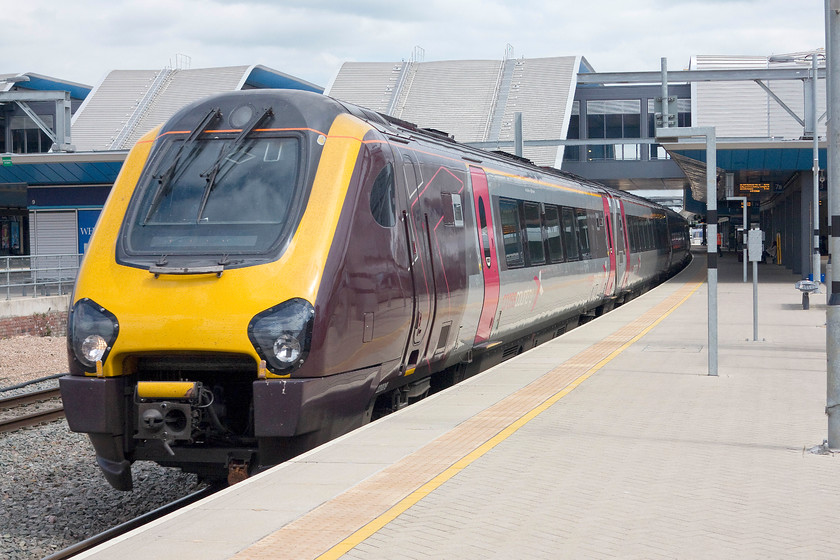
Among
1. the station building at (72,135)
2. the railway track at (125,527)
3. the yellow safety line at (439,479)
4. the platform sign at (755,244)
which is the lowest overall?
the railway track at (125,527)

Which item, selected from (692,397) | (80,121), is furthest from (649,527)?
(80,121)

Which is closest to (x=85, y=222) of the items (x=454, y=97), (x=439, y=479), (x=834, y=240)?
(x=454, y=97)

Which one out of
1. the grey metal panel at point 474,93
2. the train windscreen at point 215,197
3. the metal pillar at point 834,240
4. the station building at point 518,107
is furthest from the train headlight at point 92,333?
the grey metal panel at point 474,93

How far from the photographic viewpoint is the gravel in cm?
752

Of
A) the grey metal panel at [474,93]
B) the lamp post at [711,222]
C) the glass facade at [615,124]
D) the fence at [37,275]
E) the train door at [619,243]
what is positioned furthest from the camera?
the grey metal panel at [474,93]

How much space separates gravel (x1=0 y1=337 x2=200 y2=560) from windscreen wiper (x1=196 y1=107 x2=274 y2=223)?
265 centimetres

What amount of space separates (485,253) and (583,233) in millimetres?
7120

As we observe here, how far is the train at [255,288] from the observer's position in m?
6.90

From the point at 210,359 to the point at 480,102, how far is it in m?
63.3

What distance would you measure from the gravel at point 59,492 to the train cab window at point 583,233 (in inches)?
379

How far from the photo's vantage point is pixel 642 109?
65500 millimetres

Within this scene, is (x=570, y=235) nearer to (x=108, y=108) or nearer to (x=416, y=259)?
(x=416, y=259)

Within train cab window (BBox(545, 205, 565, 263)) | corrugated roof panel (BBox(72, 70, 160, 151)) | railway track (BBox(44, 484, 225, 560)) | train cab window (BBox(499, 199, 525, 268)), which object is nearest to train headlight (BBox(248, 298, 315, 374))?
railway track (BBox(44, 484, 225, 560))

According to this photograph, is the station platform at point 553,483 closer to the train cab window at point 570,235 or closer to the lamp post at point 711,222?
the lamp post at point 711,222
